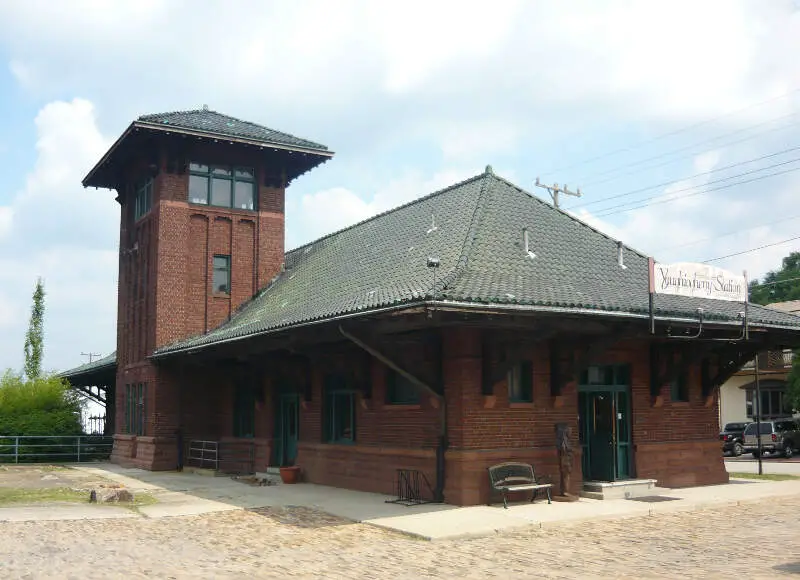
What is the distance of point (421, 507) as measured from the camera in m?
15.7

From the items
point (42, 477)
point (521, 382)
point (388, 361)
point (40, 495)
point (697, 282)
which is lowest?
point (42, 477)

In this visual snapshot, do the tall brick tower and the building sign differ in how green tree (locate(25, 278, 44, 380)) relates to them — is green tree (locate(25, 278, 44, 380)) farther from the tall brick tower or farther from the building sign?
the building sign

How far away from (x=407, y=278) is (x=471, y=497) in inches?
181

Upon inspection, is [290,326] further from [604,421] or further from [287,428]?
[604,421]

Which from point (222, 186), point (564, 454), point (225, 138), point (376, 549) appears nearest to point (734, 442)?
point (222, 186)

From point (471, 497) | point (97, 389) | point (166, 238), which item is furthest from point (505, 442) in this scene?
point (97, 389)

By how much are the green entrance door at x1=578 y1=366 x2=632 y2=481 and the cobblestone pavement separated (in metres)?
3.53

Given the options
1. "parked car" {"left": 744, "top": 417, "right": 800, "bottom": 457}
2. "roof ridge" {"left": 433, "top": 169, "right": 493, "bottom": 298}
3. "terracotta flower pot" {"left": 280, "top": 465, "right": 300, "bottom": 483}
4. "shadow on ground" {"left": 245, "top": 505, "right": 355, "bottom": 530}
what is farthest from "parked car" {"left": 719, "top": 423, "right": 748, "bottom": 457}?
"shadow on ground" {"left": 245, "top": 505, "right": 355, "bottom": 530}

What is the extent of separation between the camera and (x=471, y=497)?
15.8m

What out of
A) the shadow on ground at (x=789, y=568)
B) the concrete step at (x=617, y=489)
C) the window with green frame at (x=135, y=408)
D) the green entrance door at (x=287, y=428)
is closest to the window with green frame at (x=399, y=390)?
the concrete step at (x=617, y=489)

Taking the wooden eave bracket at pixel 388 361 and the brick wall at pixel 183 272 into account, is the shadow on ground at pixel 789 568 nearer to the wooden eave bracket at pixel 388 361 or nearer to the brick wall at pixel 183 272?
the wooden eave bracket at pixel 388 361

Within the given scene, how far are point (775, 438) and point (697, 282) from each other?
24.4 meters

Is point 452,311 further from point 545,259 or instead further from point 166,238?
point 166,238

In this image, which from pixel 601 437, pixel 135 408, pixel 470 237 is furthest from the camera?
pixel 135 408
